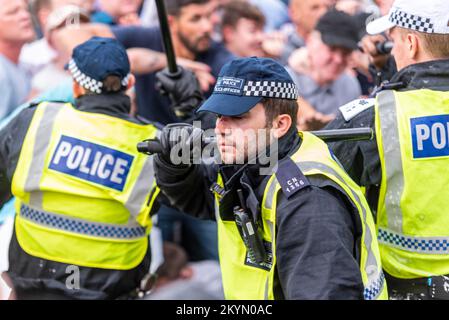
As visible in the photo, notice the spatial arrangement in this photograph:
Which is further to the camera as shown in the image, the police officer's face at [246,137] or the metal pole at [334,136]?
the metal pole at [334,136]

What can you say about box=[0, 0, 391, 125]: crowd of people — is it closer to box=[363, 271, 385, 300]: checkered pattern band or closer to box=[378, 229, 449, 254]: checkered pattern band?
box=[378, 229, 449, 254]: checkered pattern band

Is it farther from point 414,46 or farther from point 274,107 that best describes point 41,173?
point 414,46

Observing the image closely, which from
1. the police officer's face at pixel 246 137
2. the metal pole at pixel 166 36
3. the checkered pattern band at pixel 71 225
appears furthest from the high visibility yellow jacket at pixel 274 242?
the metal pole at pixel 166 36

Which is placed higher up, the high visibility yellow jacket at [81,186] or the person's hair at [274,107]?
the person's hair at [274,107]

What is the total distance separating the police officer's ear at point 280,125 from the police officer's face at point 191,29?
3.00 metres

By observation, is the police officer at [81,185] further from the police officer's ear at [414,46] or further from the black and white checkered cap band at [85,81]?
the police officer's ear at [414,46]

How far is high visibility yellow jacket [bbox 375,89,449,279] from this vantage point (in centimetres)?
307

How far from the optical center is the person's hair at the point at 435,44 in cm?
322

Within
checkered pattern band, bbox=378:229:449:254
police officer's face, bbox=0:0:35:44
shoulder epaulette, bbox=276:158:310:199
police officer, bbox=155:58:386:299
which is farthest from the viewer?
police officer's face, bbox=0:0:35:44

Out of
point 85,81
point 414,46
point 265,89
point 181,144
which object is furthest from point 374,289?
point 85,81

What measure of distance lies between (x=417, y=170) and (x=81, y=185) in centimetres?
159

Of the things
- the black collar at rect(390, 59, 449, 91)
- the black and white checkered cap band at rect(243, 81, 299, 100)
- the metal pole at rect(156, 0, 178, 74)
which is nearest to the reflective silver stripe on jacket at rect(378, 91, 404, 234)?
the black collar at rect(390, 59, 449, 91)

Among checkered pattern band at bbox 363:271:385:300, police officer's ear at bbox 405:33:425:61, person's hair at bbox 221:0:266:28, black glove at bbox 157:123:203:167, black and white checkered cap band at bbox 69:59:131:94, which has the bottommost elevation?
checkered pattern band at bbox 363:271:385:300
